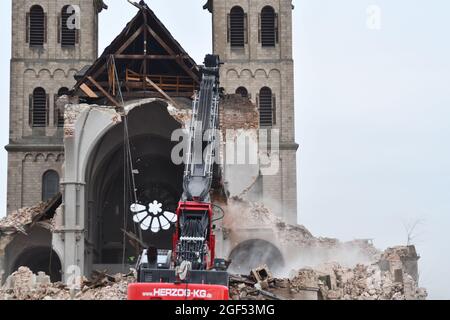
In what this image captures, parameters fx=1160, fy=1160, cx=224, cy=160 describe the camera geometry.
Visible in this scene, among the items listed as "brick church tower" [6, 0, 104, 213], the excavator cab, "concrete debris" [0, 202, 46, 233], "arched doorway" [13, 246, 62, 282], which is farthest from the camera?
"brick church tower" [6, 0, 104, 213]

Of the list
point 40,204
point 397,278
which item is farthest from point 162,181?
point 397,278

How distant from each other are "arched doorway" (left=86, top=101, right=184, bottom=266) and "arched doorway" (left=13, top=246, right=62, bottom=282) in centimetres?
204

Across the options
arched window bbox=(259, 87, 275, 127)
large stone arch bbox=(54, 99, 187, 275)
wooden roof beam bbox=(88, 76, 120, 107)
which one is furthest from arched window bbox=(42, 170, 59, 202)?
arched window bbox=(259, 87, 275, 127)

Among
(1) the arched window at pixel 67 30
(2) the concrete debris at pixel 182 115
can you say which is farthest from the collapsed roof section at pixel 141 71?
(1) the arched window at pixel 67 30

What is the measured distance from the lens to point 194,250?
31484 millimetres

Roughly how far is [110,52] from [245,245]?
1037 centimetres

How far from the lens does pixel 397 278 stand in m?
40.7

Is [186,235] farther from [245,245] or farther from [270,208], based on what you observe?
[270,208]

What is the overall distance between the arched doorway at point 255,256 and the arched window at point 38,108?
11580 mm

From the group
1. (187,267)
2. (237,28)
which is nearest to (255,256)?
(237,28)

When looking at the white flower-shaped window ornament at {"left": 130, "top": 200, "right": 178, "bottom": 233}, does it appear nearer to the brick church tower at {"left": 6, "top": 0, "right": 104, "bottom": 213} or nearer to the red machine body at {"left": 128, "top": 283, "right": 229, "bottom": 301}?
the brick church tower at {"left": 6, "top": 0, "right": 104, "bottom": 213}

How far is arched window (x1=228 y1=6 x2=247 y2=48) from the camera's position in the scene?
5528 cm

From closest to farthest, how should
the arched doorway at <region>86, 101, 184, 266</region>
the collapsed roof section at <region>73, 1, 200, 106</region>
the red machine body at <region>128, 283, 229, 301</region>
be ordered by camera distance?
1. the red machine body at <region>128, 283, 229, 301</region>
2. the collapsed roof section at <region>73, 1, 200, 106</region>
3. the arched doorway at <region>86, 101, 184, 266</region>

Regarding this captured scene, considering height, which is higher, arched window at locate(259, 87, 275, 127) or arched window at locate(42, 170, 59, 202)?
arched window at locate(259, 87, 275, 127)
